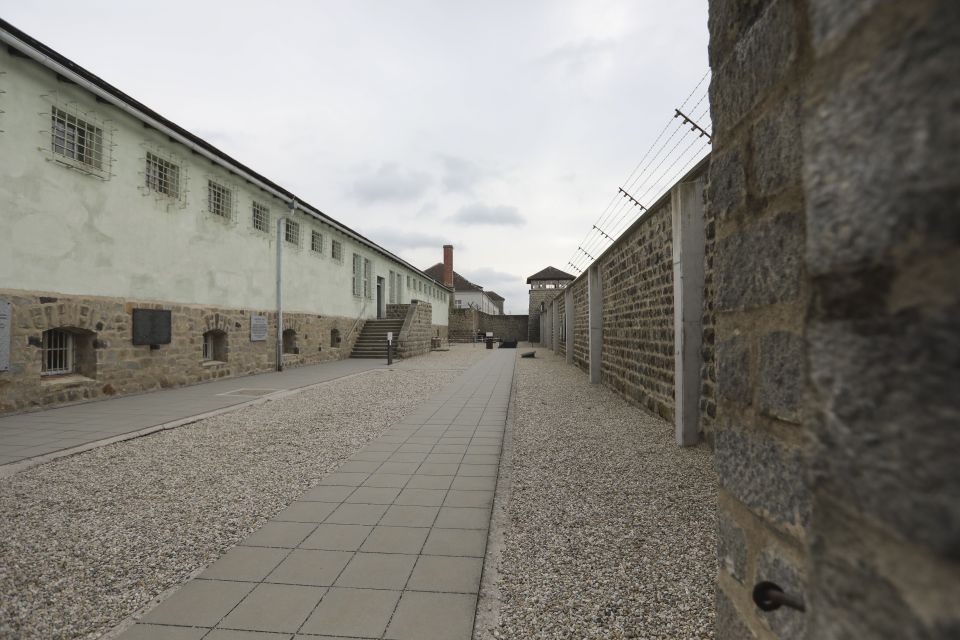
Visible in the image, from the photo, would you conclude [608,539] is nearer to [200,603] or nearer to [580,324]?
[200,603]

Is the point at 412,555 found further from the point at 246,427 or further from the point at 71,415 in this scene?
the point at 71,415

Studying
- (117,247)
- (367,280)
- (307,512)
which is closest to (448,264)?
(367,280)

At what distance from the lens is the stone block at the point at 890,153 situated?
0.59 meters

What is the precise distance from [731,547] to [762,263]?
0.85 m

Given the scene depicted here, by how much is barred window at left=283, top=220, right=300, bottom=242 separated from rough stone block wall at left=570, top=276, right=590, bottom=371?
893cm

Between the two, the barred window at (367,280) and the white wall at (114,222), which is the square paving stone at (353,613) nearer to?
the white wall at (114,222)

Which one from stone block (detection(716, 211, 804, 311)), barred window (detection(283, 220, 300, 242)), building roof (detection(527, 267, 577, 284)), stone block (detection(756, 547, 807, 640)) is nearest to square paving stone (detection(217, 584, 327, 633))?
stone block (detection(756, 547, 807, 640))

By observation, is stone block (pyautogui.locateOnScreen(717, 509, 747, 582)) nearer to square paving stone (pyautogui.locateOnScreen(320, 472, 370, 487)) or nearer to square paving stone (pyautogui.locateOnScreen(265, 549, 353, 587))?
square paving stone (pyautogui.locateOnScreen(265, 549, 353, 587))

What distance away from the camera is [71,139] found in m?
7.57

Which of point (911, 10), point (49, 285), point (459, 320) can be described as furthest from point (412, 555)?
point (459, 320)

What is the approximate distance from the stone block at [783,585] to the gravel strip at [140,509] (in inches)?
106

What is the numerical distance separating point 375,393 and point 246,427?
3.22 meters

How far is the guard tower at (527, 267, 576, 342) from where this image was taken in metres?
37.5

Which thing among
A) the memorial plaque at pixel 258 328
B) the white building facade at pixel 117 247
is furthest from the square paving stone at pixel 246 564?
the memorial plaque at pixel 258 328
